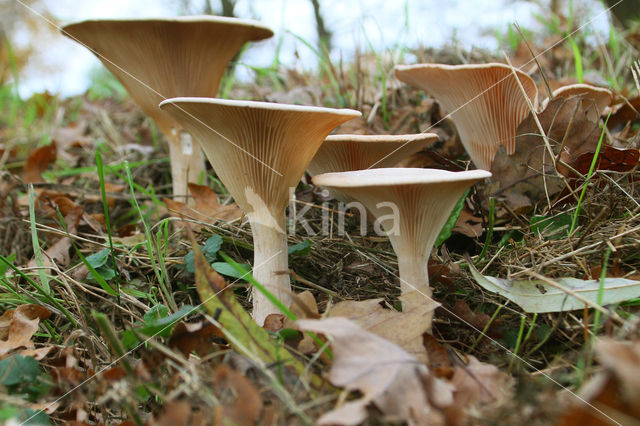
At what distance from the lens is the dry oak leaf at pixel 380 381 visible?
3.22ft

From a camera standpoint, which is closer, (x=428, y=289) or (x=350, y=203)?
(x=428, y=289)

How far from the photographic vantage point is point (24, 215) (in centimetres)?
265

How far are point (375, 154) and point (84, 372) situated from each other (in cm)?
144

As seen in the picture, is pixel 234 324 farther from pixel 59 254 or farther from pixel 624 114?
pixel 624 114

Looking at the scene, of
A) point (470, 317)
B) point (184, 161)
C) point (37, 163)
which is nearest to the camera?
point (470, 317)

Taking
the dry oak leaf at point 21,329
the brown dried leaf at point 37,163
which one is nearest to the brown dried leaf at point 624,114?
the dry oak leaf at point 21,329

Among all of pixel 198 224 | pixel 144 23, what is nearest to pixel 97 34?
pixel 144 23

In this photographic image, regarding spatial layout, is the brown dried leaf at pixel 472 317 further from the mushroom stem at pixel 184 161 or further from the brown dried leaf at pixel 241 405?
the mushroom stem at pixel 184 161

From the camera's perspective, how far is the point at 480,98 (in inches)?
85.4

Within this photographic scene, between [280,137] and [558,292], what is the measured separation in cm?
111

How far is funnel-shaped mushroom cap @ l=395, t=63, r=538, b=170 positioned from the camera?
2.06m

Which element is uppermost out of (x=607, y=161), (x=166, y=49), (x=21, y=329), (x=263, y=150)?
(x=166, y=49)

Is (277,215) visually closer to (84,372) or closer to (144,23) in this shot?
(84,372)

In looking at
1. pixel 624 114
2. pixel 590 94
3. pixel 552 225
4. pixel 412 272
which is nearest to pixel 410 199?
pixel 412 272
